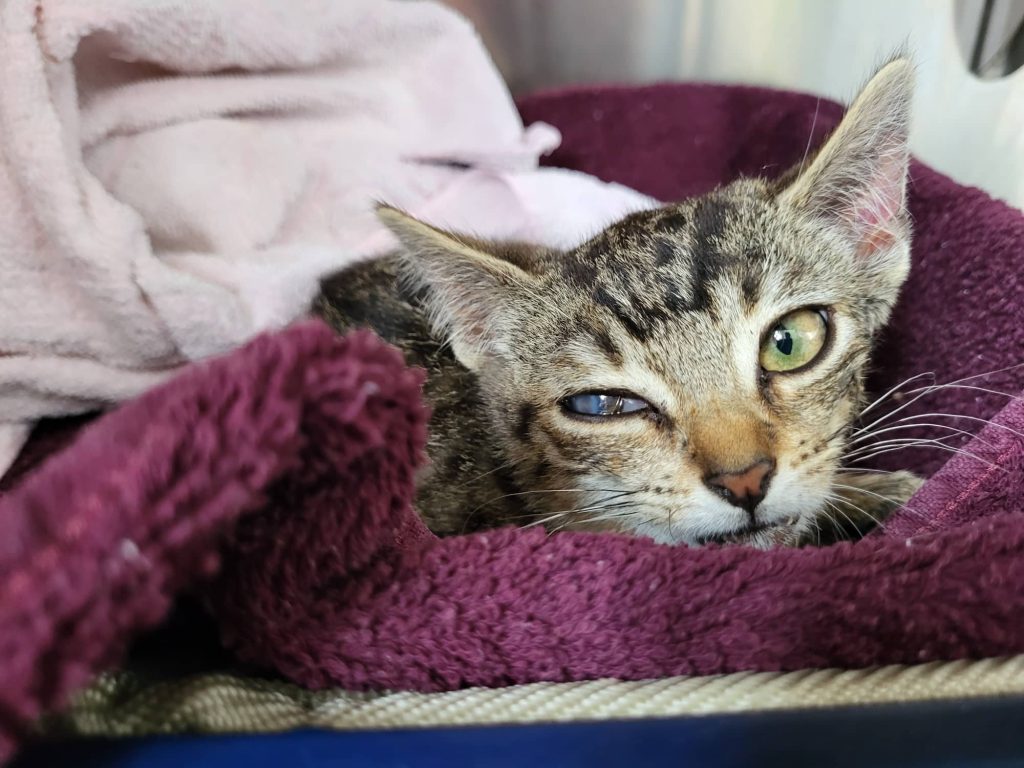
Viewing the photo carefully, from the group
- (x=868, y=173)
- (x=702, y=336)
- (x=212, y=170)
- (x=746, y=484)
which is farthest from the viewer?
(x=212, y=170)

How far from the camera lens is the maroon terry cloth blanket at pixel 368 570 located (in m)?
0.47

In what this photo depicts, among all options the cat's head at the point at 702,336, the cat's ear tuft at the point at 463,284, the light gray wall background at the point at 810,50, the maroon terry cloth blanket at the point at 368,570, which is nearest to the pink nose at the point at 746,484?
the cat's head at the point at 702,336

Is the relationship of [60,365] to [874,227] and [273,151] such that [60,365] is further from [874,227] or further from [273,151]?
[874,227]

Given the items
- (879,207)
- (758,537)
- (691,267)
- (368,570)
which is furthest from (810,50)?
(368,570)

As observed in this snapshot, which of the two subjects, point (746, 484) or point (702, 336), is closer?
point (746, 484)

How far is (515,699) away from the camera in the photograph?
621 mm

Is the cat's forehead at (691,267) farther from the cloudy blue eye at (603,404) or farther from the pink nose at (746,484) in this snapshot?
the pink nose at (746,484)

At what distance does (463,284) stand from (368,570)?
0.54 m

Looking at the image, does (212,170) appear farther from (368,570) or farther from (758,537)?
(758,537)

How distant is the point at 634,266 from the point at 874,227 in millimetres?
366

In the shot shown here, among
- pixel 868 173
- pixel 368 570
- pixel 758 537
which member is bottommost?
pixel 758 537

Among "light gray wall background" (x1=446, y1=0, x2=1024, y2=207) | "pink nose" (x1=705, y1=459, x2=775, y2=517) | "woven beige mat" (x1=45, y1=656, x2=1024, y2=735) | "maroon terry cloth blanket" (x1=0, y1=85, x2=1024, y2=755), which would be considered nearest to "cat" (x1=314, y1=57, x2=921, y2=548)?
"pink nose" (x1=705, y1=459, x2=775, y2=517)

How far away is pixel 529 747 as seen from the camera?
21.2 inches

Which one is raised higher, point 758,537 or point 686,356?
point 686,356
